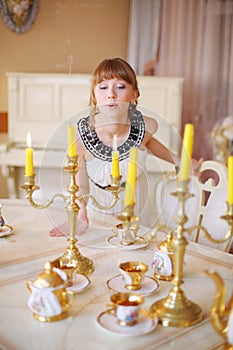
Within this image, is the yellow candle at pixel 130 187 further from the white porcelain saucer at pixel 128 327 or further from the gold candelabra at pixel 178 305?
the white porcelain saucer at pixel 128 327

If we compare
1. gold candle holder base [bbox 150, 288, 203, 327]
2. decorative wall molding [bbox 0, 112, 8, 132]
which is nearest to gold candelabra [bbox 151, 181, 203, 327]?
gold candle holder base [bbox 150, 288, 203, 327]

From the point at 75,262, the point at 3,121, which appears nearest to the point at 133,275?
the point at 75,262

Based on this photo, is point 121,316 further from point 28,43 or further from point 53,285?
point 28,43

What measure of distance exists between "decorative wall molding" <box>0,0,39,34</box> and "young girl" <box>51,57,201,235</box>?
2032mm

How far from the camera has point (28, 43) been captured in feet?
10.9

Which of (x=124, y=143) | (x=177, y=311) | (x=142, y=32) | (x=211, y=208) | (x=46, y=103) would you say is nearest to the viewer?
(x=177, y=311)

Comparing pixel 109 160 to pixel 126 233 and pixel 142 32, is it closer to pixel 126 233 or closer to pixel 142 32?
pixel 126 233

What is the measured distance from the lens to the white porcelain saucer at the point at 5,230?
149 centimetres

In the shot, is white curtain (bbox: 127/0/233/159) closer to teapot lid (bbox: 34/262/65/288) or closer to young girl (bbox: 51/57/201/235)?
young girl (bbox: 51/57/201/235)

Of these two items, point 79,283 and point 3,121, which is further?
point 3,121

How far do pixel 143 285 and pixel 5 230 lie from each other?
0.60 m

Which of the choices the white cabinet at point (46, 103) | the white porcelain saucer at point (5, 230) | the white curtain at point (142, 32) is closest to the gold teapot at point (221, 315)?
the white porcelain saucer at point (5, 230)

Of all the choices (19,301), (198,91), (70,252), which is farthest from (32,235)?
(198,91)

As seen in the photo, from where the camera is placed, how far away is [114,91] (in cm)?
142
